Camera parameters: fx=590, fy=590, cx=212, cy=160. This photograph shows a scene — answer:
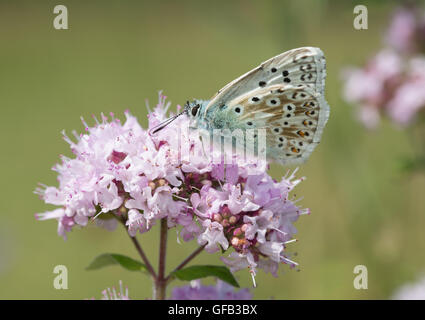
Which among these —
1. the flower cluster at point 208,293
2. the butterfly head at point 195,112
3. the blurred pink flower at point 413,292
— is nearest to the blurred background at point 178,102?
the blurred pink flower at point 413,292

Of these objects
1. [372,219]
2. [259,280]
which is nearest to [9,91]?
[259,280]

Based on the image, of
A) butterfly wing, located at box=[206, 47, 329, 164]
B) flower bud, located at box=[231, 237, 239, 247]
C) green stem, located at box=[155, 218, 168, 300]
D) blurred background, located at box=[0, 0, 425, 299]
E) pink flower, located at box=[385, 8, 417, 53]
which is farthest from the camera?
pink flower, located at box=[385, 8, 417, 53]

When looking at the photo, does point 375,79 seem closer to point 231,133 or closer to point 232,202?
point 231,133

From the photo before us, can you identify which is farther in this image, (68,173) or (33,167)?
(33,167)

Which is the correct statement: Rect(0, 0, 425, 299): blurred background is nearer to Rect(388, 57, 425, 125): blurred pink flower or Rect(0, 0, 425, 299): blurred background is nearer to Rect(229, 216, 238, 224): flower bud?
Rect(388, 57, 425, 125): blurred pink flower

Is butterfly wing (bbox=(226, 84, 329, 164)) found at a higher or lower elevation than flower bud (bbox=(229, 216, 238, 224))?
higher

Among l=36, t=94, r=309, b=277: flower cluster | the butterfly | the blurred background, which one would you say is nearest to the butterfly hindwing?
the butterfly

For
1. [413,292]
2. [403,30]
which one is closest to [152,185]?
[413,292]

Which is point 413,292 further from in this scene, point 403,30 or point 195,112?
point 403,30
